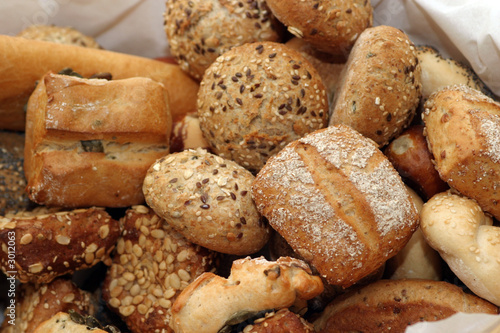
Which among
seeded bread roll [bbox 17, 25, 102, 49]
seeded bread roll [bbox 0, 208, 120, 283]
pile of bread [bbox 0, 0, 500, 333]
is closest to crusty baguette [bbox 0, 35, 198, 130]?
pile of bread [bbox 0, 0, 500, 333]

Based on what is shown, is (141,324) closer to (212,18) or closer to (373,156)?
(373,156)

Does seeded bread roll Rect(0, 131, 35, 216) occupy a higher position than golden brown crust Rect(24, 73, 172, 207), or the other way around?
golden brown crust Rect(24, 73, 172, 207)

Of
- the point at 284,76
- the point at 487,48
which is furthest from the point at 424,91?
the point at 284,76

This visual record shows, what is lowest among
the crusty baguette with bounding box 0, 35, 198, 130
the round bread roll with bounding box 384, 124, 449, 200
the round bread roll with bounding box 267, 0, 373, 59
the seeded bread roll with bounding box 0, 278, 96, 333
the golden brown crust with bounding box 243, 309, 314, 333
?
the seeded bread roll with bounding box 0, 278, 96, 333

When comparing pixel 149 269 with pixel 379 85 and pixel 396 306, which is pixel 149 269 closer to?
pixel 396 306

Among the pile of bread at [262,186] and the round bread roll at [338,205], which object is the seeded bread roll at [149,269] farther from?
the round bread roll at [338,205]

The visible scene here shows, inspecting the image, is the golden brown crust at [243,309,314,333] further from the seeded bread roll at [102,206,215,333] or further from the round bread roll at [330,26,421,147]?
the round bread roll at [330,26,421,147]
